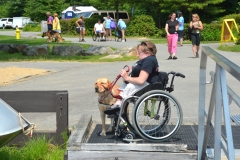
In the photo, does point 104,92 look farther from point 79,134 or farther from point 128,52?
point 128,52

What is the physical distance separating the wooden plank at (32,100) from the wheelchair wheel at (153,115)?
57.0 inches

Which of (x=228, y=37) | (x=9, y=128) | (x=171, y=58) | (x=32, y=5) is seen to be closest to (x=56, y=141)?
(x=9, y=128)

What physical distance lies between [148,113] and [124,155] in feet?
2.14

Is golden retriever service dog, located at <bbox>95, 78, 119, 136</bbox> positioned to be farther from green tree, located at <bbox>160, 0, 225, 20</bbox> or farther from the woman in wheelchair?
green tree, located at <bbox>160, 0, 225, 20</bbox>

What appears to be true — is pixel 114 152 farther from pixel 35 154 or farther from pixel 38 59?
pixel 38 59

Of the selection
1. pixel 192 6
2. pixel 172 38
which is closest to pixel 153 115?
pixel 172 38

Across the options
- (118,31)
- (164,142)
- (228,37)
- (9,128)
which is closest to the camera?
(9,128)

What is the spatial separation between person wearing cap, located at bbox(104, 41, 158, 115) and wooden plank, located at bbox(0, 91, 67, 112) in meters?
1.24

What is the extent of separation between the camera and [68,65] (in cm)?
1720

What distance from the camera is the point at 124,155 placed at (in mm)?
5617

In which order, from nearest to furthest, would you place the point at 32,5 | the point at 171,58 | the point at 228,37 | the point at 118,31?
the point at 171,58
the point at 228,37
the point at 118,31
the point at 32,5

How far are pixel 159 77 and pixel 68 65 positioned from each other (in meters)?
11.3

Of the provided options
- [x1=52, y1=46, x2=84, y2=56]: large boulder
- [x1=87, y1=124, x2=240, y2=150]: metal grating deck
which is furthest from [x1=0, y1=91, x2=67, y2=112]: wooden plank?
[x1=52, y1=46, x2=84, y2=56]: large boulder

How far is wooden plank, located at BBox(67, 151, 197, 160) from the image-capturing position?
5.54 meters
